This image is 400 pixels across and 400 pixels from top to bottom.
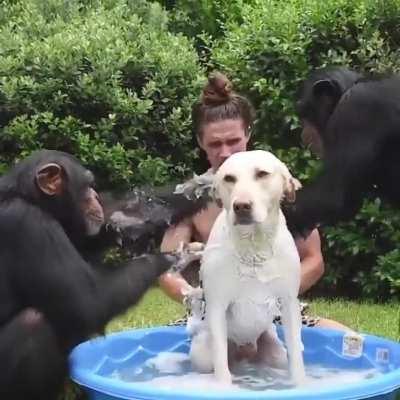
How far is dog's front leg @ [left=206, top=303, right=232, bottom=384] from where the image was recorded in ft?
9.16

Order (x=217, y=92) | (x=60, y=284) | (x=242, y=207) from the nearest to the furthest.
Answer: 1. (x=242, y=207)
2. (x=60, y=284)
3. (x=217, y=92)

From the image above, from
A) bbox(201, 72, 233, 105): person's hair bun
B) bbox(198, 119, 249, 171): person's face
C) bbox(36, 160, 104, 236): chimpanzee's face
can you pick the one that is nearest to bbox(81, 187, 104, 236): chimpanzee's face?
bbox(36, 160, 104, 236): chimpanzee's face

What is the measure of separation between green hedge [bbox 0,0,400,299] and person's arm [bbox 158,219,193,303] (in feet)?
7.39

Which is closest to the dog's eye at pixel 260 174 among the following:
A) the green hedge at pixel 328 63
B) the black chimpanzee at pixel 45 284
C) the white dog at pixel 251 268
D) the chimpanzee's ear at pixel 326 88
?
the white dog at pixel 251 268

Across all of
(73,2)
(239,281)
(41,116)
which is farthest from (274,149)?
(239,281)

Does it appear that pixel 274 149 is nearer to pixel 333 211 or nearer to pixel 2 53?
pixel 2 53

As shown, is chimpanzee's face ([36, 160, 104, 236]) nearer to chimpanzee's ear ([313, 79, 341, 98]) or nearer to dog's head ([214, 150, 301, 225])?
dog's head ([214, 150, 301, 225])

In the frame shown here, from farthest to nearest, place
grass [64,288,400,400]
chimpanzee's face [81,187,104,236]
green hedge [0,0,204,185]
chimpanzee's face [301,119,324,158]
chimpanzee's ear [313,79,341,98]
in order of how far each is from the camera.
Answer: green hedge [0,0,204,185] < grass [64,288,400,400] < chimpanzee's face [301,119,324,158] < chimpanzee's ear [313,79,341,98] < chimpanzee's face [81,187,104,236]

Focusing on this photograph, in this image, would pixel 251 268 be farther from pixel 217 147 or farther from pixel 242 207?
pixel 217 147

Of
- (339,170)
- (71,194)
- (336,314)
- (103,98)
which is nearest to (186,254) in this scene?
(71,194)

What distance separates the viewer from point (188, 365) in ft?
10.7

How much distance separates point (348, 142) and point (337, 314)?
2209mm

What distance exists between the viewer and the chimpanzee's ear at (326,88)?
395cm

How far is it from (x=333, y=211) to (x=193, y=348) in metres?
1.05
